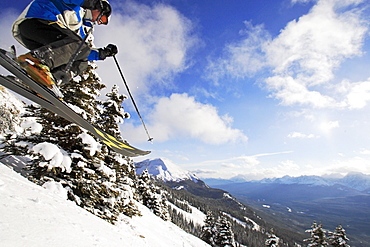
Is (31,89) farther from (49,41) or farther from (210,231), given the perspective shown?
(210,231)

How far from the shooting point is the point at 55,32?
122 inches

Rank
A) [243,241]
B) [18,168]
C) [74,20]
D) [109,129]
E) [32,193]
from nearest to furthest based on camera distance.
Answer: [74,20], [32,193], [18,168], [109,129], [243,241]

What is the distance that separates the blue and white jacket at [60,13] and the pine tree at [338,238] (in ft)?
103

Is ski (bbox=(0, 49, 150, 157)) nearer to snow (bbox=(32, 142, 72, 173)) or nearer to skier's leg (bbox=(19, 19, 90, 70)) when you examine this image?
skier's leg (bbox=(19, 19, 90, 70))

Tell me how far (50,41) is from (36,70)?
592mm

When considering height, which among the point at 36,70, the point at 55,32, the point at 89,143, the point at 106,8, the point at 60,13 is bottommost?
the point at 89,143

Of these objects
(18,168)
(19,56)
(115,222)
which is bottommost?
(115,222)

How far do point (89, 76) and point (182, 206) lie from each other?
13431 cm

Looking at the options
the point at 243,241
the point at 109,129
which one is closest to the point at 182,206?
the point at 243,241

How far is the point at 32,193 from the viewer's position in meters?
4.51

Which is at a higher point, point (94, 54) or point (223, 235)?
point (94, 54)

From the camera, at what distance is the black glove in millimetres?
3420

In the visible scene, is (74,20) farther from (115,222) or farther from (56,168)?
(115,222)

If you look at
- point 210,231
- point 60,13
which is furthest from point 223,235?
point 60,13
